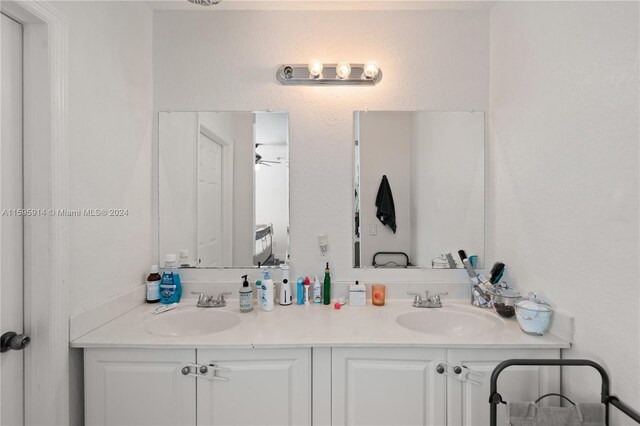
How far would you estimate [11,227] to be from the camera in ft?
3.63

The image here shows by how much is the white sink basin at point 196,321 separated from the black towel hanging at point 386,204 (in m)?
0.94

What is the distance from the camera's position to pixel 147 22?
1.76 meters

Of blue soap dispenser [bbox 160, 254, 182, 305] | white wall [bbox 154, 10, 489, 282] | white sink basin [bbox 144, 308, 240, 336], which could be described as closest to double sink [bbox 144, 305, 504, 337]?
white sink basin [bbox 144, 308, 240, 336]

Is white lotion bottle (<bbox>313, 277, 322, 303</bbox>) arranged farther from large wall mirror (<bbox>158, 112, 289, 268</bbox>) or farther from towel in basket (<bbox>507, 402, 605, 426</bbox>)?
towel in basket (<bbox>507, 402, 605, 426</bbox>)

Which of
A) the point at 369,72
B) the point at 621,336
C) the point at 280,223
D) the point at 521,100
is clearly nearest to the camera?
the point at 621,336

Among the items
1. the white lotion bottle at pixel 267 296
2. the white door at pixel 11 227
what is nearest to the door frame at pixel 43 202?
the white door at pixel 11 227

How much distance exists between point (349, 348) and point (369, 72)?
1.36m

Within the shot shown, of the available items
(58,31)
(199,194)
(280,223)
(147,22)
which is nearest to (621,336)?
(280,223)

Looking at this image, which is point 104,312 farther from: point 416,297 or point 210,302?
point 416,297

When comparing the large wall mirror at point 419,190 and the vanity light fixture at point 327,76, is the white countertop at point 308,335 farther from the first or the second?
the vanity light fixture at point 327,76

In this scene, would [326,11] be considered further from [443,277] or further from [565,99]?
[443,277]

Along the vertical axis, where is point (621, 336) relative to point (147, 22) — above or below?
below

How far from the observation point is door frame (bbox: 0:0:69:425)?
3.75ft

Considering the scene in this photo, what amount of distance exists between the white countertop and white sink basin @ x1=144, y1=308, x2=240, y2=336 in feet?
0.07
